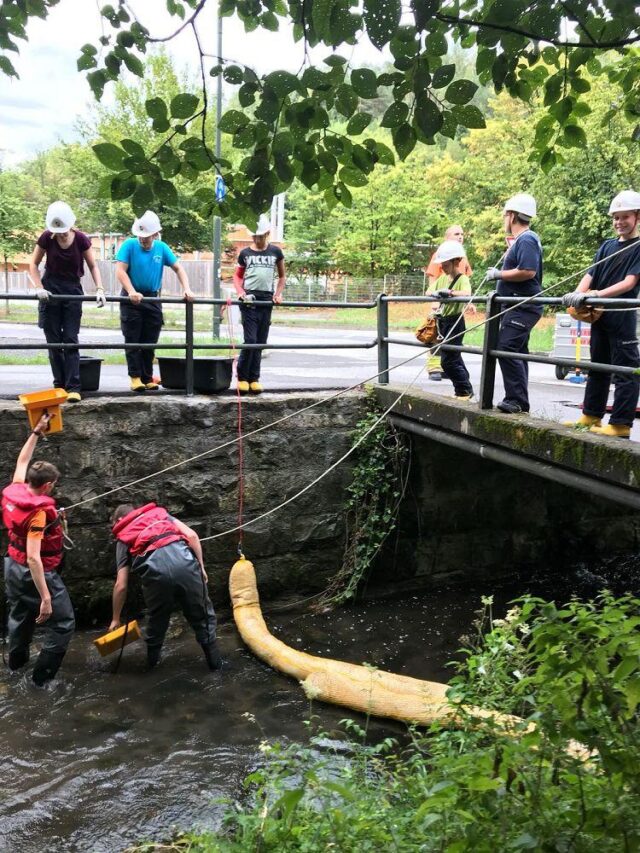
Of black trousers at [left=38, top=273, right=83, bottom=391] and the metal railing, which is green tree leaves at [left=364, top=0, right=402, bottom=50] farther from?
black trousers at [left=38, top=273, right=83, bottom=391]

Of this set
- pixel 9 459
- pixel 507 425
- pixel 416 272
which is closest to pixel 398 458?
pixel 507 425

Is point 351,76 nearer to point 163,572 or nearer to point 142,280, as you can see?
point 163,572

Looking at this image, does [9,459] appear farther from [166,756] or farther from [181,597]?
[166,756]

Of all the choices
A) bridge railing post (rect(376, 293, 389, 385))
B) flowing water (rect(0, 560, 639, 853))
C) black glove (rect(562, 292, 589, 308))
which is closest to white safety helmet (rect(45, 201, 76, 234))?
bridge railing post (rect(376, 293, 389, 385))

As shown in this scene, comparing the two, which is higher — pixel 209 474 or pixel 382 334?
pixel 382 334

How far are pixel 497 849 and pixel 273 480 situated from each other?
16.9ft

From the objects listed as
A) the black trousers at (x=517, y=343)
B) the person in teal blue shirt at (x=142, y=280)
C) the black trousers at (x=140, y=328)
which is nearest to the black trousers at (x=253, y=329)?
the person in teal blue shirt at (x=142, y=280)

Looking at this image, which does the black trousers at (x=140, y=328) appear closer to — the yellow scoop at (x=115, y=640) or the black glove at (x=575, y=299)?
the yellow scoop at (x=115, y=640)

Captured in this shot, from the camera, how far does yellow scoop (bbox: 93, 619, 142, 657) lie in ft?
19.6

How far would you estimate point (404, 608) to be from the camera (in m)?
7.52

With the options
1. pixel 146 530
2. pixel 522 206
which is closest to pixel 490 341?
pixel 522 206

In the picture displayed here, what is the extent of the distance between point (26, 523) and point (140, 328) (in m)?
2.39

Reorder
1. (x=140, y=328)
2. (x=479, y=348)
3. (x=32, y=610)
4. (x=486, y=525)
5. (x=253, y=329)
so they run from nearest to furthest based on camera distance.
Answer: (x=32, y=610) < (x=479, y=348) < (x=140, y=328) < (x=253, y=329) < (x=486, y=525)

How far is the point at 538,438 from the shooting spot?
5.46m
